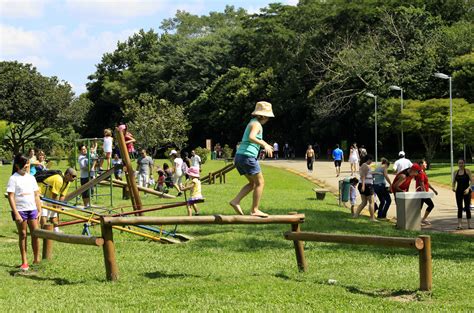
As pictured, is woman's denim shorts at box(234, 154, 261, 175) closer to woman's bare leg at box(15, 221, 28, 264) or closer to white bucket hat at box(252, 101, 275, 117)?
white bucket hat at box(252, 101, 275, 117)

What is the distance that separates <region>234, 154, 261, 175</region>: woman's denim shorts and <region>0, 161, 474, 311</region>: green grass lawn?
5.08 feet

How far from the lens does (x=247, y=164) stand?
10148 mm

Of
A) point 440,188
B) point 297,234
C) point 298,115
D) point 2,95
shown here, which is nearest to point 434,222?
point 297,234

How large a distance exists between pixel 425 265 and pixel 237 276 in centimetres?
278

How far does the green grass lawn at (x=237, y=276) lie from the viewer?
874cm

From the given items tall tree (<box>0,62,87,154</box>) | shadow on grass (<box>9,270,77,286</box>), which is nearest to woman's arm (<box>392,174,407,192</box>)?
shadow on grass (<box>9,270,77,286</box>)

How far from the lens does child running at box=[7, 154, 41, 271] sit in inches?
441

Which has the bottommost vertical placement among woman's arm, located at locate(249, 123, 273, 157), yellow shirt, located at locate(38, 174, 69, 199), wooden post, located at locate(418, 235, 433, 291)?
wooden post, located at locate(418, 235, 433, 291)

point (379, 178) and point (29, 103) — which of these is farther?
point (29, 103)

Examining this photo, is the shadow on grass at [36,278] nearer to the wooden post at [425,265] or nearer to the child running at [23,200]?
the child running at [23,200]

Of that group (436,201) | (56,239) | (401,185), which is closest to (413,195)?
(401,185)

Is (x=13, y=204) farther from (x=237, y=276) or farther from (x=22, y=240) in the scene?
(x=237, y=276)

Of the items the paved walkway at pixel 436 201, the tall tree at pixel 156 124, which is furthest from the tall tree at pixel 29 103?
the paved walkway at pixel 436 201

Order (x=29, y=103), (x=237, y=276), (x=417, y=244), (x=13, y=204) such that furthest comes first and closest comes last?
(x=29, y=103) < (x=13, y=204) < (x=237, y=276) < (x=417, y=244)
